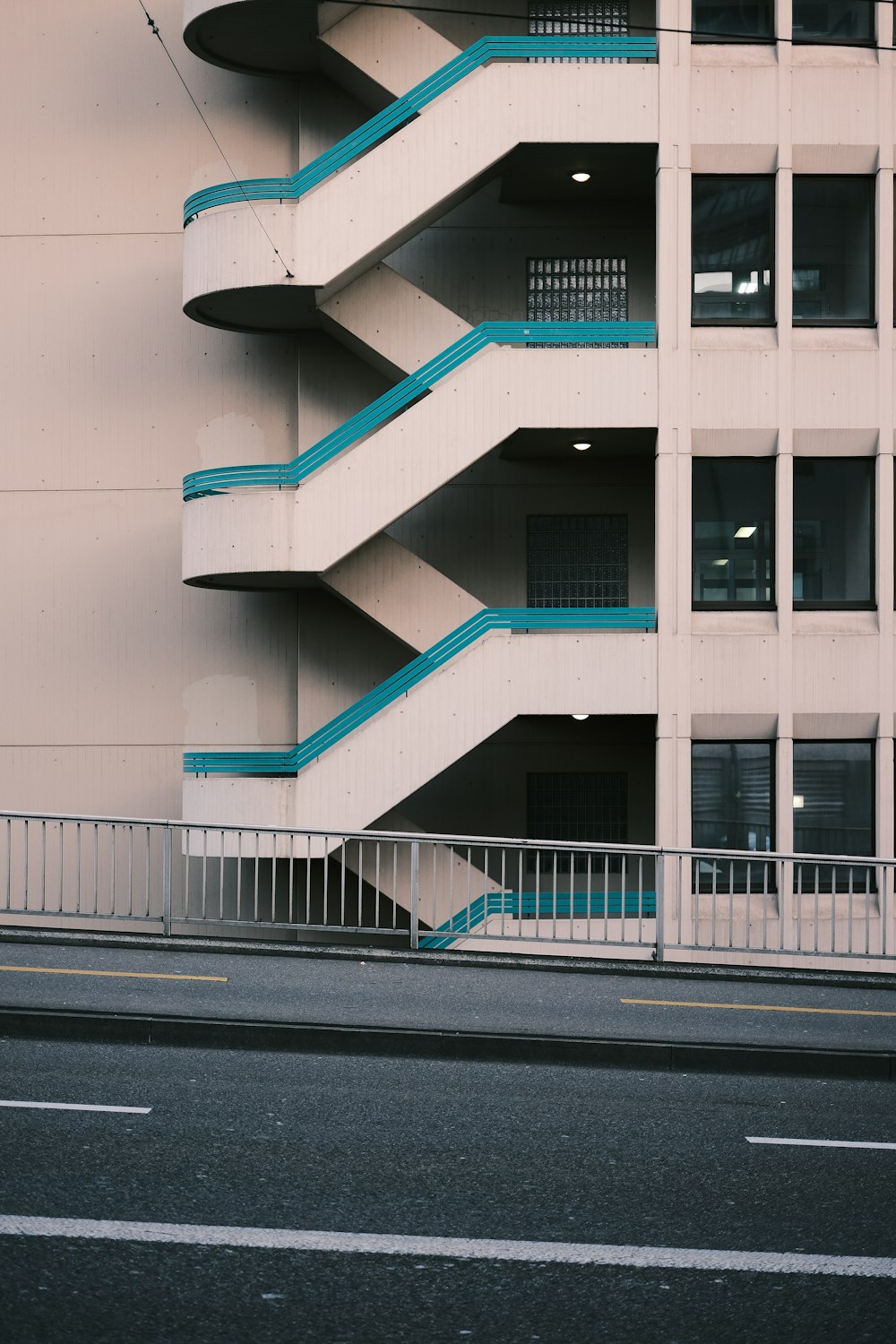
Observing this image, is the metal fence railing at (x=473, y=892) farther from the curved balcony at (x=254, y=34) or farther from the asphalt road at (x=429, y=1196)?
the curved balcony at (x=254, y=34)

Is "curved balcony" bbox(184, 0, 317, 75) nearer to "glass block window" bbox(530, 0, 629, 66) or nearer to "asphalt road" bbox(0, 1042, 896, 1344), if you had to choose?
"glass block window" bbox(530, 0, 629, 66)

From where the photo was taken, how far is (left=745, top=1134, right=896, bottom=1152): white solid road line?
769 centimetres

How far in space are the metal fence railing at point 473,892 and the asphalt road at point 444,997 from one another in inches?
41.8

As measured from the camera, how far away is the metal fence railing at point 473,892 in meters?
16.1

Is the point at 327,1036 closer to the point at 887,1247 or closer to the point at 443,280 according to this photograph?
the point at 887,1247

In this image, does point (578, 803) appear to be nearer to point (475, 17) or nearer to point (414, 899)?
point (414, 899)

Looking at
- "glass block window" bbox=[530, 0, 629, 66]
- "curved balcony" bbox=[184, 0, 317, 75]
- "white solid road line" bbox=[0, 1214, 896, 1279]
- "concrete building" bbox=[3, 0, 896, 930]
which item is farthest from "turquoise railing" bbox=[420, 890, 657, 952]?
"glass block window" bbox=[530, 0, 629, 66]

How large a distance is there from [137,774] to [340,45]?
10.5 meters

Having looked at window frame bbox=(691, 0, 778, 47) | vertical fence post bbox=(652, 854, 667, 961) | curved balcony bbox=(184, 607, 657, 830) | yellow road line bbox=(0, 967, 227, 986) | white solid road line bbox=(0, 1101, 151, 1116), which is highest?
window frame bbox=(691, 0, 778, 47)

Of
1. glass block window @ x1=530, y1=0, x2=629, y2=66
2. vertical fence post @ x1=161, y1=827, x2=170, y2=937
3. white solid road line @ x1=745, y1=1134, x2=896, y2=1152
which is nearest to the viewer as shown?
white solid road line @ x1=745, y1=1134, x2=896, y2=1152

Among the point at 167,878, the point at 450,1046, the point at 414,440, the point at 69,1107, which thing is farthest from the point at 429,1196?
the point at 414,440

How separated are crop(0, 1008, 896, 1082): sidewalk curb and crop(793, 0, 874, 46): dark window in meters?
14.8

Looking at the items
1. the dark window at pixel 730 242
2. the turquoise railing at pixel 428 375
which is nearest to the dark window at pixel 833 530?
the dark window at pixel 730 242

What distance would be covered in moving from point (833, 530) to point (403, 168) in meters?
7.46
